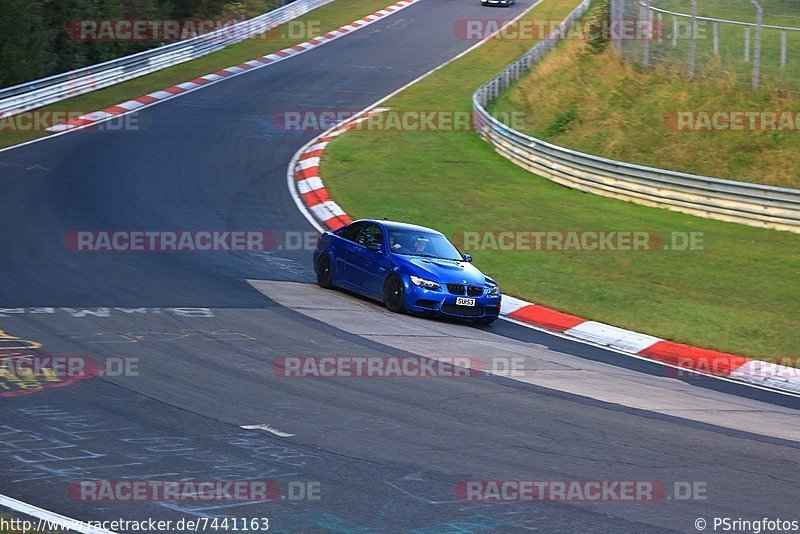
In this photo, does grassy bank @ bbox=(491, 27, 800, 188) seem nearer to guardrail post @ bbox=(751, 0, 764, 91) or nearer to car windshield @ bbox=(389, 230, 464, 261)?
guardrail post @ bbox=(751, 0, 764, 91)

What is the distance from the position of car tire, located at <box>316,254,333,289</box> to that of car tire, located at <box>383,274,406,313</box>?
4.54 feet

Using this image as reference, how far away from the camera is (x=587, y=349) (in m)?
13.6

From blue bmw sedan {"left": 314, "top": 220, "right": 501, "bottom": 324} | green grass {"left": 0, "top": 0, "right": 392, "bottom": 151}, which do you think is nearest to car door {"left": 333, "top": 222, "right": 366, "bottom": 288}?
blue bmw sedan {"left": 314, "top": 220, "right": 501, "bottom": 324}

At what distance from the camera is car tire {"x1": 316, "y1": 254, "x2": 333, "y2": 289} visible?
1600 centimetres

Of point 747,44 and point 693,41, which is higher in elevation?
point 693,41

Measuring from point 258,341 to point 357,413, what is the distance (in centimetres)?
295

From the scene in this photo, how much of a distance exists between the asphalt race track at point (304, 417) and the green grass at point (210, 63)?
1338 centimetres

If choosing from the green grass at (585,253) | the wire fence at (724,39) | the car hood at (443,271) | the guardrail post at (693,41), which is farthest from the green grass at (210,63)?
the guardrail post at (693,41)

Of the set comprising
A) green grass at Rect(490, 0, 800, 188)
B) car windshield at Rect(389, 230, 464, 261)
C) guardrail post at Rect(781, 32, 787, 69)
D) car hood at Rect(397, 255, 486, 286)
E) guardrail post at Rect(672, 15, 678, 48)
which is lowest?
A: car hood at Rect(397, 255, 486, 286)

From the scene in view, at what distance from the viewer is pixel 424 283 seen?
14.4 metres

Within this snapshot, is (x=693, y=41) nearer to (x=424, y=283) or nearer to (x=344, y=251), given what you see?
(x=344, y=251)

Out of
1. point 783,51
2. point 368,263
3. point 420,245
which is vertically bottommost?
point 368,263

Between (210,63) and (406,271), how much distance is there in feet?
93.0

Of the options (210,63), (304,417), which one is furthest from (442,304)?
(210,63)
